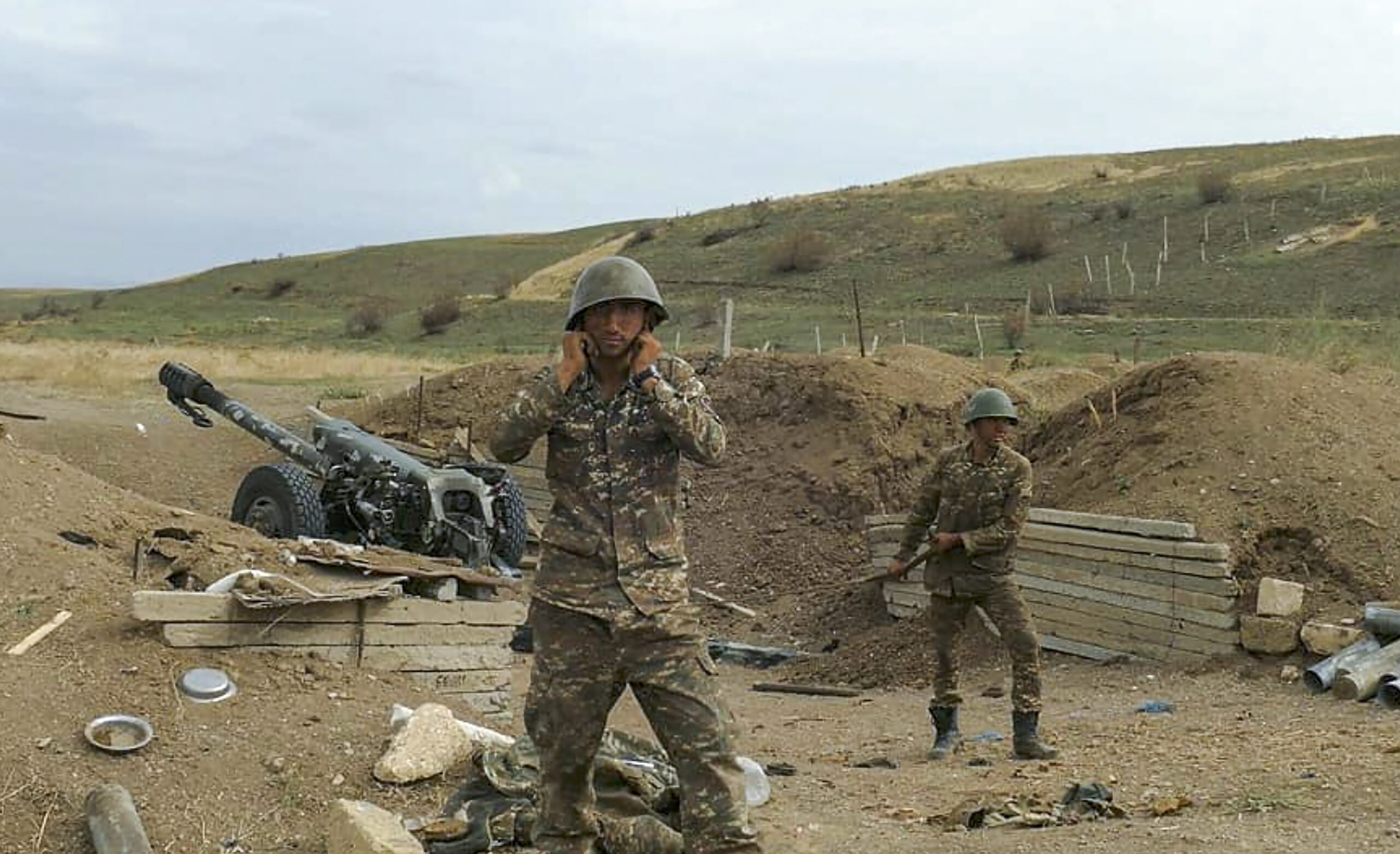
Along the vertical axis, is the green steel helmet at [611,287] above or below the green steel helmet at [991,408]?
above

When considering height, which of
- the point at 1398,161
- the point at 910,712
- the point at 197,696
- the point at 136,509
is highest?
the point at 1398,161

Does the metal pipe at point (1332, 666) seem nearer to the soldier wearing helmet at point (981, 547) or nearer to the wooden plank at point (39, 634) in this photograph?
the soldier wearing helmet at point (981, 547)

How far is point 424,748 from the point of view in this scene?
662cm

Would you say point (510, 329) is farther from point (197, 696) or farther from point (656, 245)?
point (197, 696)

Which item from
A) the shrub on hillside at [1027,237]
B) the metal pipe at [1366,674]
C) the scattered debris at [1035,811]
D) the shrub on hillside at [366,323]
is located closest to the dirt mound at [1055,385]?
the metal pipe at [1366,674]

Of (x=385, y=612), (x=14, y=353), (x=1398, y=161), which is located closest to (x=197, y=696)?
(x=385, y=612)

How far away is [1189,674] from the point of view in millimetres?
10078

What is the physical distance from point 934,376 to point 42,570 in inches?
438

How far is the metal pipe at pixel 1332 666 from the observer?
920 cm

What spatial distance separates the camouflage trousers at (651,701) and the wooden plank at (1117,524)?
21.2 feet

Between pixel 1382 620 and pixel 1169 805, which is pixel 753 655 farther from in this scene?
pixel 1169 805

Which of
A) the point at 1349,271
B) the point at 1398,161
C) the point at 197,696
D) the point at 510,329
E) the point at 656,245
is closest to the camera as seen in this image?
the point at 197,696

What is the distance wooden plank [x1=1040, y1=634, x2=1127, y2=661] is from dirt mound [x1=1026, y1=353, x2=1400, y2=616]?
1.02 meters

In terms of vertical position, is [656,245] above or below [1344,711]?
above
